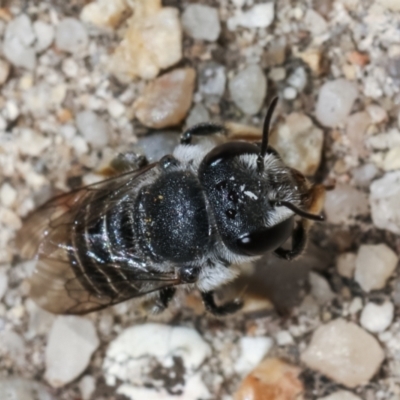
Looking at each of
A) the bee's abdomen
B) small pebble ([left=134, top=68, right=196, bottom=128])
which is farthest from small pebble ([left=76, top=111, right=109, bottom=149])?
the bee's abdomen

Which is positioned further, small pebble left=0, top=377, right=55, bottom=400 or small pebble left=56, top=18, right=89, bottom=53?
small pebble left=56, top=18, right=89, bottom=53

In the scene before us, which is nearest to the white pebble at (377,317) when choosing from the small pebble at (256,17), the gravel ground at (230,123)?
the gravel ground at (230,123)

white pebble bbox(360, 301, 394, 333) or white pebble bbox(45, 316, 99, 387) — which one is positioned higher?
white pebble bbox(360, 301, 394, 333)

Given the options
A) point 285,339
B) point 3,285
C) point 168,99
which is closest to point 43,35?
point 168,99

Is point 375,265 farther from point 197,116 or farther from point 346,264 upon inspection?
point 197,116

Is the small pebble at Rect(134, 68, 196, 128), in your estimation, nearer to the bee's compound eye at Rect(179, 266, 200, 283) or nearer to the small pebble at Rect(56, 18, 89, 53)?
the small pebble at Rect(56, 18, 89, 53)

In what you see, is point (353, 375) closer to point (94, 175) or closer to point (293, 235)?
point (293, 235)

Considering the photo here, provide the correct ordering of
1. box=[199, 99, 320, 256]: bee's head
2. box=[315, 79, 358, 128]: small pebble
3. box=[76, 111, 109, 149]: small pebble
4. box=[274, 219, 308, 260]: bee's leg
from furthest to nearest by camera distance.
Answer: box=[76, 111, 109, 149]: small pebble
box=[315, 79, 358, 128]: small pebble
box=[274, 219, 308, 260]: bee's leg
box=[199, 99, 320, 256]: bee's head
